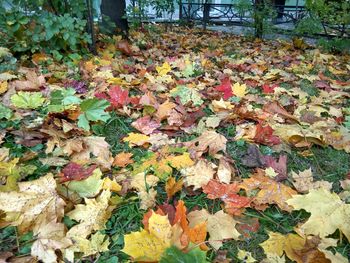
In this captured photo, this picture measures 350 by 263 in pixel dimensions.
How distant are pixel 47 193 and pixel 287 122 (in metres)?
1.51

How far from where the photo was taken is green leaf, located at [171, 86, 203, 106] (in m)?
2.29

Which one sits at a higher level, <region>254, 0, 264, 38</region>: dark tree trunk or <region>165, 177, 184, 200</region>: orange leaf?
<region>254, 0, 264, 38</region>: dark tree trunk

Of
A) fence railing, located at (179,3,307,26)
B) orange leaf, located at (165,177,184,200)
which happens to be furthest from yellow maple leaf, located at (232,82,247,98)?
fence railing, located at (179,3,307,26)

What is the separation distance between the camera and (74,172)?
4.60ft

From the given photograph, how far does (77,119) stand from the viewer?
1883mm

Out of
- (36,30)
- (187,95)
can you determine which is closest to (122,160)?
(187,95)

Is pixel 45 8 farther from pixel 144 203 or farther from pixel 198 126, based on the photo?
pixel 144 203

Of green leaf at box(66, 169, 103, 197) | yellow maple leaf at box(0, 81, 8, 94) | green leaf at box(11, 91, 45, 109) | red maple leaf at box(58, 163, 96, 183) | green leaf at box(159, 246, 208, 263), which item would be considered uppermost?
yellow maple leaf at box(0, 81, 8, 94)

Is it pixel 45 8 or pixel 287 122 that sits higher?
pixel 45 8

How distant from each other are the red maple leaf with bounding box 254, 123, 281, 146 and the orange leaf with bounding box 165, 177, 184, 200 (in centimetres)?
63

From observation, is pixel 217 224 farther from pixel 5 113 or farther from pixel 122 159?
pixel 5 113

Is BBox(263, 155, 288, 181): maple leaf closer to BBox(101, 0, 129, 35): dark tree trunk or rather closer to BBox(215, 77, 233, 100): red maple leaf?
BBox(215, 77, 233, 100): red maple leaf

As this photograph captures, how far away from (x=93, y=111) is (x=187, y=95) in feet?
2.44

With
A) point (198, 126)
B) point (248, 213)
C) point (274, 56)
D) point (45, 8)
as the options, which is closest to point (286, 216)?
point (248, 213)
